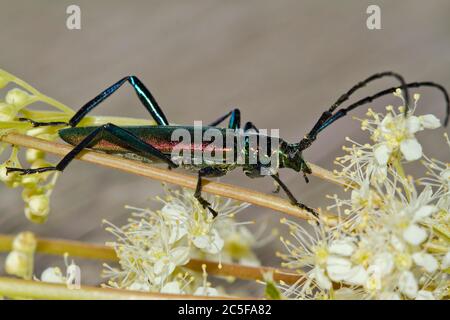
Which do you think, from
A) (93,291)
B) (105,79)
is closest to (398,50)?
(105,79)

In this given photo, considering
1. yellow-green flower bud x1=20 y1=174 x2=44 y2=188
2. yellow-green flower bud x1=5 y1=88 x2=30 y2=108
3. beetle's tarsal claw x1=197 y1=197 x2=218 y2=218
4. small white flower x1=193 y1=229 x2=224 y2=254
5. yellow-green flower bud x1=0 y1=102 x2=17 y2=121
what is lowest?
small white flower x1=193 y1=229 x2=224 y2=254

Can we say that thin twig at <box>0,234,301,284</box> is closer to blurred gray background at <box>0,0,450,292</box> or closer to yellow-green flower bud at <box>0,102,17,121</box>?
yellow-green flower bud at <box>0,102,17,121</box>

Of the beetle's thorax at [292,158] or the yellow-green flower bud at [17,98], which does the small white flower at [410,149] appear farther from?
the yellow-green flower bud at [17,98]

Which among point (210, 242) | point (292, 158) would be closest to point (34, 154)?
point (210, 242)

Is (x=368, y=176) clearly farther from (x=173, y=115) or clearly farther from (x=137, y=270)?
(x=173, y=115)

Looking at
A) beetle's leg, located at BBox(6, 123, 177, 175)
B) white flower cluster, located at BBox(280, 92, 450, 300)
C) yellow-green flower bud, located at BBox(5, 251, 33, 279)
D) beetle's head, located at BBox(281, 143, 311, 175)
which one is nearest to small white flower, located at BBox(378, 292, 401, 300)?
white flower cluster, located at BBox(280, 92, 450, 300)

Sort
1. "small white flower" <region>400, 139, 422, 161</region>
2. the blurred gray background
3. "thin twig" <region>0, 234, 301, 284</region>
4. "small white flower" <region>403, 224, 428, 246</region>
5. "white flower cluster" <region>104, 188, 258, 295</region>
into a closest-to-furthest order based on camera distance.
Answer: "small white flower" <region>403, 224, 428, 246</region>
"small white flower" <region>400, 139, 422, 161</region>
"white flower cluster" <region>104, 188, 258, 295</region>
"thin twig" <region>0, 234, 301, 284</region>
the blurred gray background

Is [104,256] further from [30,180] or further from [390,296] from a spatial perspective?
[390,296]

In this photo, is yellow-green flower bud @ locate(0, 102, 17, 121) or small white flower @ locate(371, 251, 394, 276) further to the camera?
yellow-green flower bud @ locate(0, 102, 17, 121)
